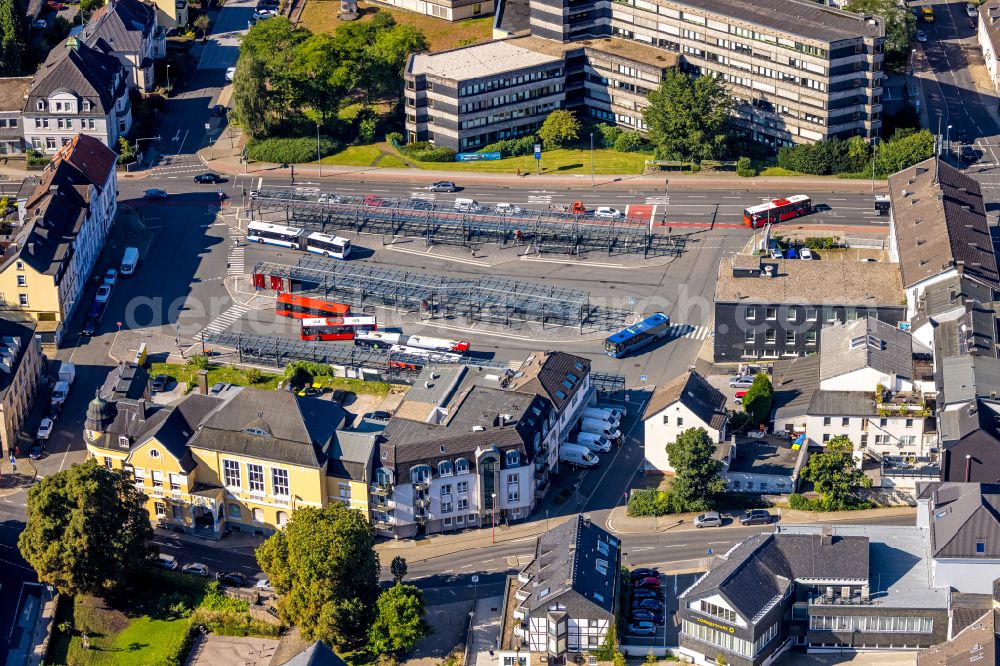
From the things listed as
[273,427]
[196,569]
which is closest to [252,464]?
[273,427]

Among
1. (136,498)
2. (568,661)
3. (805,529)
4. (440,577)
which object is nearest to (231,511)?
(136,498)

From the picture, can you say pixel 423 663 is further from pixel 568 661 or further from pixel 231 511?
pixel 231 511

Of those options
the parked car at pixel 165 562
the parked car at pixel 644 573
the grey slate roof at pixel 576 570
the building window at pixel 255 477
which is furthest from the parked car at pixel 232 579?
the parked car at pixel 644 573

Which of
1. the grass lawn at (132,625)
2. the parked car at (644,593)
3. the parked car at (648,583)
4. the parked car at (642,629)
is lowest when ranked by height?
the grass lawn at (132,625)

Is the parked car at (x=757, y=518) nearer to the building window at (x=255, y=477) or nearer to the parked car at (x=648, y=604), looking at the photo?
the parked car at (x=648, y=604)

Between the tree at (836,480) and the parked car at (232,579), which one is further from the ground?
the tree at (836,480)

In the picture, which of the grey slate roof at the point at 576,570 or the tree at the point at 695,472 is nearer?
the grey slate roof at the point at 576,570

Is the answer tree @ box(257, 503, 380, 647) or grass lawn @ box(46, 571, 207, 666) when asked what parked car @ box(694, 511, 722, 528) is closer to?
tree @ box(257, 503, 380, 647)
